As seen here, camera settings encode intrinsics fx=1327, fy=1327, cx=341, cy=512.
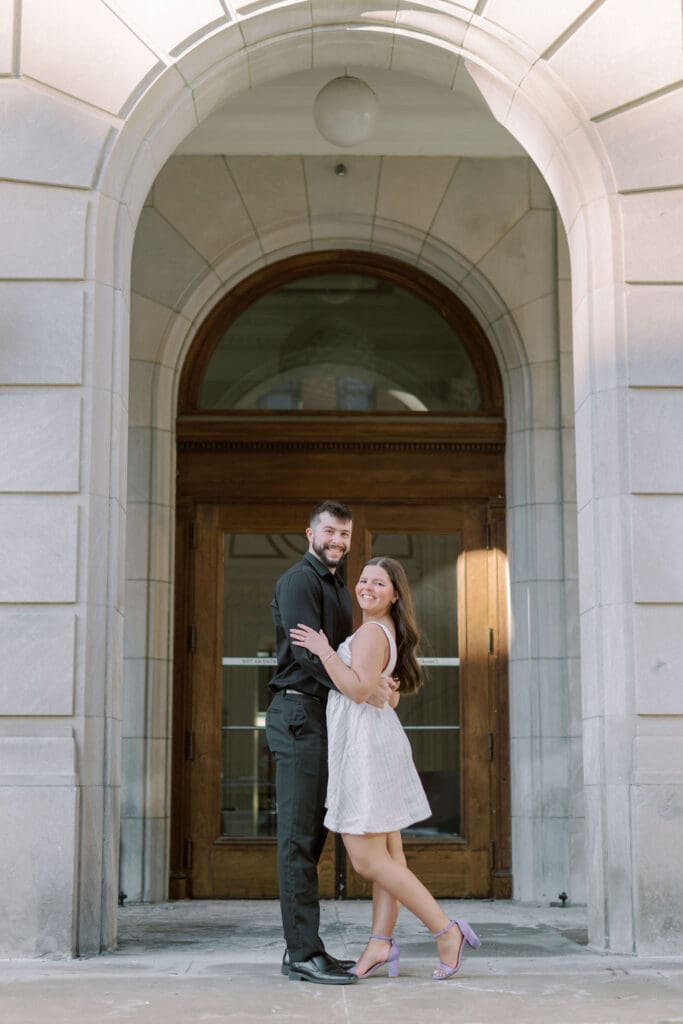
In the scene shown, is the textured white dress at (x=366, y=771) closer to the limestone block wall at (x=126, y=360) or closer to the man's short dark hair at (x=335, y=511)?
the man's short dark hair at (x=335, y=511)

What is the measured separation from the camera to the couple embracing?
5.82 m

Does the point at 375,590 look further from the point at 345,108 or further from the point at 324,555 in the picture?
the point at 345,108

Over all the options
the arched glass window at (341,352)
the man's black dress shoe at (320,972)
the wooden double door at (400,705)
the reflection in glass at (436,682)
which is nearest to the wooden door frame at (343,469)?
the wooden double door at (400,705)

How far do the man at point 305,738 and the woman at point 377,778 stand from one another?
0.08 metres

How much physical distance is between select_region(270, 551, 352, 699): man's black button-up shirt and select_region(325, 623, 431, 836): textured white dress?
0.12 meters

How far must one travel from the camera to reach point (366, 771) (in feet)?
19.2

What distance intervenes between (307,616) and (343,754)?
63cm

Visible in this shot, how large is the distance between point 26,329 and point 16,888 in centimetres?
280

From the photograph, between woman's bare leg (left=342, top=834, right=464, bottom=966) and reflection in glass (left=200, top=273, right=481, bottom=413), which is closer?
woman's bare leg (left=342, top=834, right=464, bottom=966)

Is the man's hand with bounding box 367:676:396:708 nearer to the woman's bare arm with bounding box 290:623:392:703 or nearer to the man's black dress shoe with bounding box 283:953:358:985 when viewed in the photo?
Answer: the woman's bare arm with bounding box 290:623:392:703

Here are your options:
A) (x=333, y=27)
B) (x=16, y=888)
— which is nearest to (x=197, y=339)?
(x=333, y=27)

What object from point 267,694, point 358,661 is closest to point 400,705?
point 267,694

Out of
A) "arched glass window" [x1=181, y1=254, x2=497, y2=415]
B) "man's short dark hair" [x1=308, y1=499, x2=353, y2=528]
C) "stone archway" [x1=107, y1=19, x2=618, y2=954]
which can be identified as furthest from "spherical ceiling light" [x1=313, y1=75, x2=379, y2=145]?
"man's short dark hair" [x1=308, y1=499, x2=353, y2=528]

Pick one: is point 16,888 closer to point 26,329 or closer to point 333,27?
point 26,329
